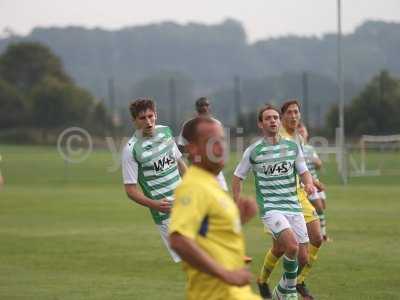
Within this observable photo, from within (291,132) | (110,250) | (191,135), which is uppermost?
(191,135)

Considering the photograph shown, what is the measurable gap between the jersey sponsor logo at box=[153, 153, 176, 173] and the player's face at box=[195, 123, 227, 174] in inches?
181

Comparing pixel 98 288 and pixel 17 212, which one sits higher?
pixel 98 288

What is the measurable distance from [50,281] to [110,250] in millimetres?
3429

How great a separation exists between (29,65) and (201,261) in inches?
3665

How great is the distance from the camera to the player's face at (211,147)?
6.12 m

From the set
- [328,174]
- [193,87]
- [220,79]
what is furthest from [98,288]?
[220,79]

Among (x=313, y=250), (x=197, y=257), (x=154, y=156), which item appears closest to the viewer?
(x=197, y=257)

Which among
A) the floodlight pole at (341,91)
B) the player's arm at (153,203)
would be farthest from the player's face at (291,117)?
the floodlight pole at (341,91)

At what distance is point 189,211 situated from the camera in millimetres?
6023

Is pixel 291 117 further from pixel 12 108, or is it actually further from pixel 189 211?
pixel 12 108

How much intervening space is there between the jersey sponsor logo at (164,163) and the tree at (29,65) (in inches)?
3396

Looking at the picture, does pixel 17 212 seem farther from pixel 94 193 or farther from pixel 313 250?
pixel 313 250

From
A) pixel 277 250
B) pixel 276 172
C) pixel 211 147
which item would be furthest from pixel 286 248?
pixel 211 147

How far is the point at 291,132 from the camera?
1249 cm
